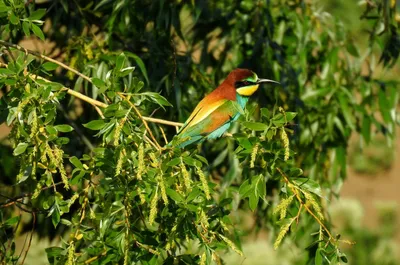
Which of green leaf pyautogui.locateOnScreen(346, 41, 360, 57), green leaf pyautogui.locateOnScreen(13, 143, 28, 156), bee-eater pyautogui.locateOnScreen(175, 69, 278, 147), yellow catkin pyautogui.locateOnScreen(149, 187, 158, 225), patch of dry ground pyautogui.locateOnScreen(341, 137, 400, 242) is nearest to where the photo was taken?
yellow catkin pyautogui.locateOnScreen(149, 187, 158, 225)

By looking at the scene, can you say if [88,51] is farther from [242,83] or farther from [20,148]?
[20,148]

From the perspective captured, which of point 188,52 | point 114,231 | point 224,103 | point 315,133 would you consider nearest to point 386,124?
point 315,133

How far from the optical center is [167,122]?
2.36m

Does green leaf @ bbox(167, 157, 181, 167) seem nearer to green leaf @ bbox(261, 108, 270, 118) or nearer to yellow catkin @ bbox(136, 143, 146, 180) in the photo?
yellow catkin @ bbox(136, 143, 146, 180)

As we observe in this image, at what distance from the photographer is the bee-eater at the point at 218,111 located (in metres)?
2.63

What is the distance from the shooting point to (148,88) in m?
3.18

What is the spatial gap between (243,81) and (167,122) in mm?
628

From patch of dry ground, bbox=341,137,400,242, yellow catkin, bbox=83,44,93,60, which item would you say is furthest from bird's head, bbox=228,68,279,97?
patch of dry ground, bbox=341,137,400,242

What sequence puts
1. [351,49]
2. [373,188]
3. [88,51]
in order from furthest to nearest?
[373,188]
[351,49]
[88,51]

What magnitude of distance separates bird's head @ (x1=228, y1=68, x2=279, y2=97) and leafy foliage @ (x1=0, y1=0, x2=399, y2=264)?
0.20m

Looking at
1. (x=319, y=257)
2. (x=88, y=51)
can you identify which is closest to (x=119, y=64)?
(x=319, y=257)

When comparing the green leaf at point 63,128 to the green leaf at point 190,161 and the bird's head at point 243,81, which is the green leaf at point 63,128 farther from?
the bird's head at point 243,81

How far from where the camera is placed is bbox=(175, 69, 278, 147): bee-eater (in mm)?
2635

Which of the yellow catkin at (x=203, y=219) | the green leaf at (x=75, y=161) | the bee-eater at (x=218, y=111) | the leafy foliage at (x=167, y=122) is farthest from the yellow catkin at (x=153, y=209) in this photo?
the bee-eater at (x=218, y=111)
